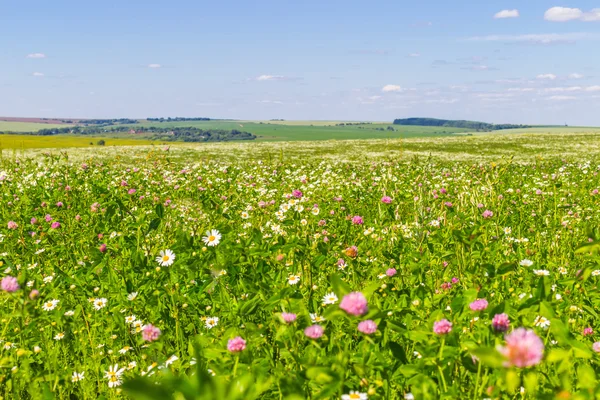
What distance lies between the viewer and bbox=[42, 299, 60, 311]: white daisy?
158 inches

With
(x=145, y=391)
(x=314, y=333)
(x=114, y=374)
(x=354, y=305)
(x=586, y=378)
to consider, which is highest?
(x=145, y=391)

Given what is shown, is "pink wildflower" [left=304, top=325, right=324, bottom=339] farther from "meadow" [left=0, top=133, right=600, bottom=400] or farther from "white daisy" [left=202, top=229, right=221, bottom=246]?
"white daisy" [left=202, top=229, right=221, bottom=246]

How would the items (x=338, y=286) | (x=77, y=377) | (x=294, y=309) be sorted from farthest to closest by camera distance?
1. (x=77, y=377)
2. (x=294, y=309)
3. (x=338, y=286)

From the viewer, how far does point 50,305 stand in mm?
4109

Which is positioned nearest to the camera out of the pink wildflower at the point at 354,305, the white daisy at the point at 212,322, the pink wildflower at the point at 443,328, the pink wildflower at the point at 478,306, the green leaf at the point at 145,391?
the green leaf at the point at 145,391


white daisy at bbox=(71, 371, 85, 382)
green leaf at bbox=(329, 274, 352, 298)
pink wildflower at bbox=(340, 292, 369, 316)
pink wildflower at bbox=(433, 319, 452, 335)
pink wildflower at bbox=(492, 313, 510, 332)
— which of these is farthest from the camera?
white daisy at bbox=(71, 371, 85, 382)

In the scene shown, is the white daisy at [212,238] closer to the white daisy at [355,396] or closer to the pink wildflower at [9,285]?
the pink wildflower at [9,285]

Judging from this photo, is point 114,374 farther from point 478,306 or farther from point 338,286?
point 478,306

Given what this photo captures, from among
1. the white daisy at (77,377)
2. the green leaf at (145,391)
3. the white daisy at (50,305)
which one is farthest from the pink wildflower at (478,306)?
the white daisy at (50,305)

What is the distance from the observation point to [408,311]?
298 cm

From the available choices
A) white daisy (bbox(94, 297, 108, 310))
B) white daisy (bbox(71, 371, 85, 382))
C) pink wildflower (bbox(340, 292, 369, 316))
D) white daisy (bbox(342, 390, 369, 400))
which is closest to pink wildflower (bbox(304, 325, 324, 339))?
pink wildflower (bbox(340, 292, 369, 316))

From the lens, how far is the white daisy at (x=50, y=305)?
402cm

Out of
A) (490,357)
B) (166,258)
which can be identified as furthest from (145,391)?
(166,258)

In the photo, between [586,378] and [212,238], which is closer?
[586,378]
